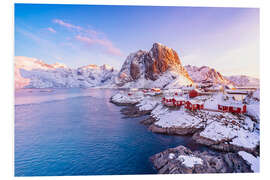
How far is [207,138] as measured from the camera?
8641 mm

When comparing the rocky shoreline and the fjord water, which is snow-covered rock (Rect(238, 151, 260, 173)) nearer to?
the rocky shoreline

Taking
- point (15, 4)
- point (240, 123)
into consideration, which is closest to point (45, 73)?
point (15, 4)

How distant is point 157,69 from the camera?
2719 inches

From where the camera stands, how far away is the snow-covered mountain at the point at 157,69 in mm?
61281

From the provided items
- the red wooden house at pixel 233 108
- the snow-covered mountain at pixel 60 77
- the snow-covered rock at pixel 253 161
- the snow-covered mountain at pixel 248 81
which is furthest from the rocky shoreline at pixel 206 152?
the snow-covered mountain at pixel 60 77

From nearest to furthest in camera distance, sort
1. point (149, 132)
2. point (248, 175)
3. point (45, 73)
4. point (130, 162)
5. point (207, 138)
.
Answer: point (248, 175) → point (130, 162) → point (207, 138) → point (149, 132) → point (45, 73)

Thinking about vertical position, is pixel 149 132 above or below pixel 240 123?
below

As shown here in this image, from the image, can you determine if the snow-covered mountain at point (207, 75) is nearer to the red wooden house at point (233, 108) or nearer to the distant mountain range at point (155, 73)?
the distant mountain range at point (155, 73)

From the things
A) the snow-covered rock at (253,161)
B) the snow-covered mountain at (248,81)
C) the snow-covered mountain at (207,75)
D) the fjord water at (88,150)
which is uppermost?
the snow-covered mountain at (207,75)

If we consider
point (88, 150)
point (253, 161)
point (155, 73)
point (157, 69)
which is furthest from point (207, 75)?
point (88, 150)

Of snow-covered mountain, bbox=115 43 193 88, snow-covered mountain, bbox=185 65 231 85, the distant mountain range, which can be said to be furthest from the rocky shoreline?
snow-covered mountain, bbox=185 65 231 85
